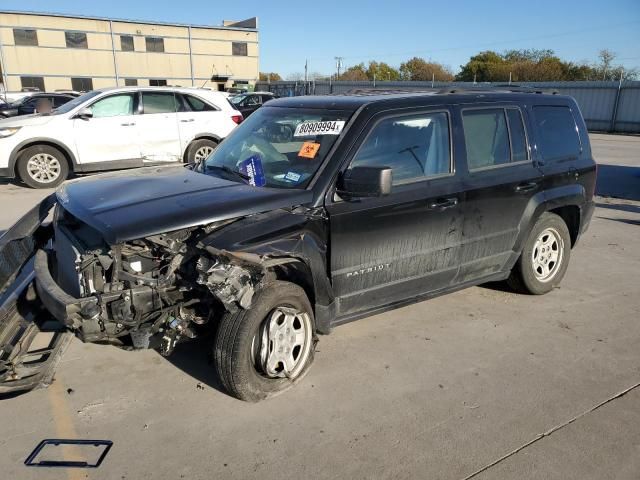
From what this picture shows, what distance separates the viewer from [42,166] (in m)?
9.62

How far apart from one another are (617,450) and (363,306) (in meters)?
1.73

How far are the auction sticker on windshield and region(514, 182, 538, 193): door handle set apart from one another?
68.6 inches

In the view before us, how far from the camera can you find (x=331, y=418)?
10.4 ft

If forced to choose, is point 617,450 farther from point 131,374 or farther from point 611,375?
point 131,374

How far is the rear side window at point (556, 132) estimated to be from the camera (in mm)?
4773

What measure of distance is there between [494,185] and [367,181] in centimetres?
149

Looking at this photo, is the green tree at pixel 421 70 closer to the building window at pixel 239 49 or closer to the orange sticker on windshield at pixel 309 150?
the building window at pixel 239 49

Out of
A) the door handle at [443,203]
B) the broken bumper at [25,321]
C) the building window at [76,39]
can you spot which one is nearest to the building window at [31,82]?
the building window at [76,39]

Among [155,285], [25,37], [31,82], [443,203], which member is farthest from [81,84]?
[155,285]

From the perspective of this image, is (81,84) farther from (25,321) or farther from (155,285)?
(155,285)

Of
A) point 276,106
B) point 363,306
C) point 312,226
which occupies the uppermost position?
point 276,106

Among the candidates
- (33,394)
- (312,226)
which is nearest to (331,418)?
(312,226)

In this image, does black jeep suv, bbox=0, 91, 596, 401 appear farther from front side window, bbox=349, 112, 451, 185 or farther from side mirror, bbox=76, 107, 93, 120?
side mirror, bbox=76, 107, 93, 120

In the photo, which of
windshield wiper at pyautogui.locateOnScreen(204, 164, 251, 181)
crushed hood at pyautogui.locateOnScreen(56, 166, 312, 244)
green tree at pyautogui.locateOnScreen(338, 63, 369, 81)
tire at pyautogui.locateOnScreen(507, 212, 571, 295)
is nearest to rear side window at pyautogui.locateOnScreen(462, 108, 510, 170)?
tire at pyautogui.locateOnScreen(507, 212, 571, 295)
